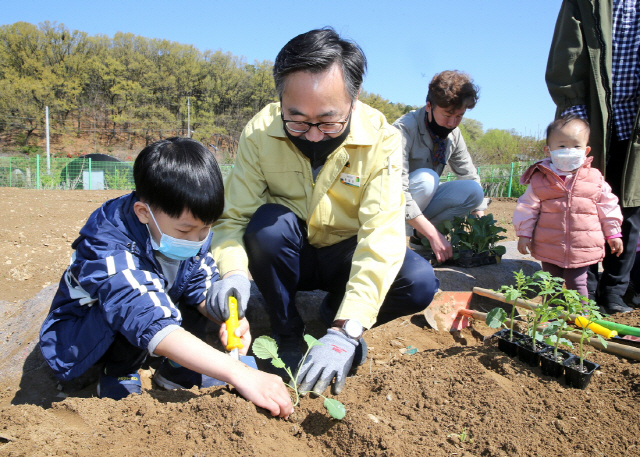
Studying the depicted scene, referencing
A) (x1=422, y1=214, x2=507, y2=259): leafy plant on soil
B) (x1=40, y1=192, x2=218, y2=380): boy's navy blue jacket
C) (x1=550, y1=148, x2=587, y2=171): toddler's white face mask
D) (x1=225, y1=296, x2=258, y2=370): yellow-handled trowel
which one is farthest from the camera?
(x1=422, y1=214, x2=507, y2=259): leafy plant on soil

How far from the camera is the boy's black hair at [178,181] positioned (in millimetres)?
1523

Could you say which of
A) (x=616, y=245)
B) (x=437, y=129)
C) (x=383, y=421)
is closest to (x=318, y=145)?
(x=383, y=421)

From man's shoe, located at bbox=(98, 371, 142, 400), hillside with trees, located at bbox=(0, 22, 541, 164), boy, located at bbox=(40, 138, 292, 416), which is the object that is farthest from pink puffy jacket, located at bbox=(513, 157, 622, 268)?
hillside with trees, located at bbox=(0, 22, 541, 164)

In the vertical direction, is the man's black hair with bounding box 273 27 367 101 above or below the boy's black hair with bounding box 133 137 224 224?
above

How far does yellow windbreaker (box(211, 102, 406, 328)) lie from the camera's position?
70.4 inches

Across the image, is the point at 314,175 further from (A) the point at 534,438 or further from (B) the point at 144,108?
(B) the point at 144,108

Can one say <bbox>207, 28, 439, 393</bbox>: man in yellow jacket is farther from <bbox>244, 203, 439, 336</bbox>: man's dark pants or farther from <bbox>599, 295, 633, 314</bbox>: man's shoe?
<bbox>599, 295, 633, 314</bbox>: man's shoe

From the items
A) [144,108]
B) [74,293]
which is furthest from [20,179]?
[144,108]

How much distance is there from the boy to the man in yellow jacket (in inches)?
9.4

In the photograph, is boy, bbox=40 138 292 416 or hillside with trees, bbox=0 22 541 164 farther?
hillside with trees, bbox=0 22 541 164

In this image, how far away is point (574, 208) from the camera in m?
2.65

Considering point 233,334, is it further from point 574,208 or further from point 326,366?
point 574,208

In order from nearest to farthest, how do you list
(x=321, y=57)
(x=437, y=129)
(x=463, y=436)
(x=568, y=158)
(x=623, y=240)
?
(x=463, y=436), (x=321, y=57), (x=568, y=158), (x=623, y=240), (x=437, y=129)

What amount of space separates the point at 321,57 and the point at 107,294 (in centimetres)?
116
